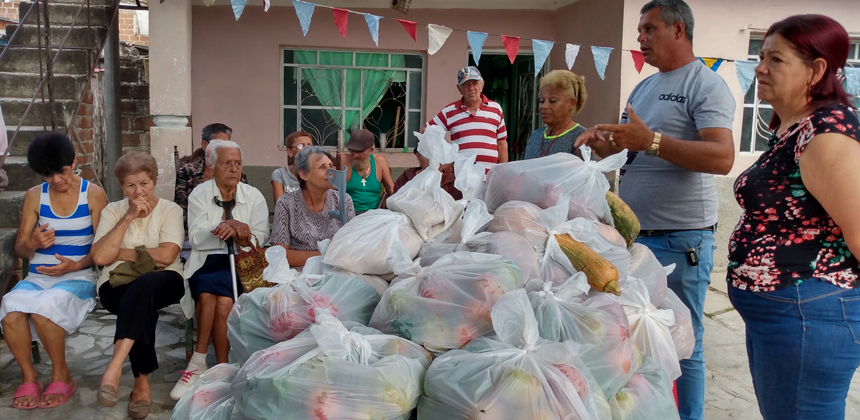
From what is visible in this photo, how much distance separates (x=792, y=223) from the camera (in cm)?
187

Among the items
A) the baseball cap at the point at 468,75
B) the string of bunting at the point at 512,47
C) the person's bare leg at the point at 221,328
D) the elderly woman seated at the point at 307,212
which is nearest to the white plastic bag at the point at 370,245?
the elderly woman seated at the point at 307,212

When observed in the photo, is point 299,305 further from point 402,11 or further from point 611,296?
point 402,11

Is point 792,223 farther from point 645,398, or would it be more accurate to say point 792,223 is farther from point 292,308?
point 292,308

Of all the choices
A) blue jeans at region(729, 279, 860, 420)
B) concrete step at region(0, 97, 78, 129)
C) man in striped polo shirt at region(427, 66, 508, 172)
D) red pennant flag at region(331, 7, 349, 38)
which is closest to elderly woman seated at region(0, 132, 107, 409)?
concrete step at region(0, 97, 78, 129)

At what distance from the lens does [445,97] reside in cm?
755

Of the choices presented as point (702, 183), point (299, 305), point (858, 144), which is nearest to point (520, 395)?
point (299, 305)

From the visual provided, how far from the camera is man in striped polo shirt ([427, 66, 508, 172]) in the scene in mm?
5184

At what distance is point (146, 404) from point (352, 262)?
2006mm

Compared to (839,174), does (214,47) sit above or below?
above

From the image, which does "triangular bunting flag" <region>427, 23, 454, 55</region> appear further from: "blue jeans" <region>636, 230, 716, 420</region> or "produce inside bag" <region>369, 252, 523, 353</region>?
"produce inside bag" <region>369, 252, 523, 353</region>

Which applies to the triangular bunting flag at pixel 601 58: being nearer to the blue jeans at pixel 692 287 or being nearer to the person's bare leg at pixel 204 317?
the blue jeans at pixel 692 287

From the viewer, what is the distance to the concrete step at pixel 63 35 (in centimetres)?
609

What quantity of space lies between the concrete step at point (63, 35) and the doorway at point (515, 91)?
4.20 m

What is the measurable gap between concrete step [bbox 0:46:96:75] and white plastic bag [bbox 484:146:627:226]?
5227mm
